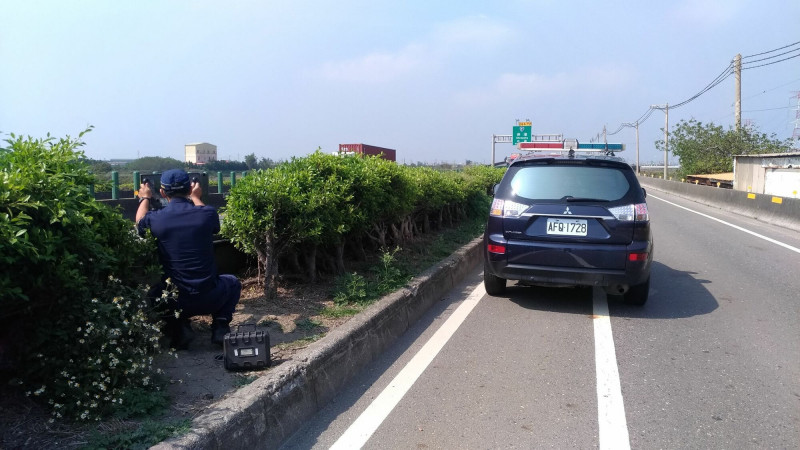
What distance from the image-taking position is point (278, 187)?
18.5 ft

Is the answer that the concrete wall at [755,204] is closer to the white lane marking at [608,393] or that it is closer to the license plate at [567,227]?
the license plate at [567,227]

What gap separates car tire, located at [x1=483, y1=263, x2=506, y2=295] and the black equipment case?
141 inches

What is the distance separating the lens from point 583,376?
4680 millimetres

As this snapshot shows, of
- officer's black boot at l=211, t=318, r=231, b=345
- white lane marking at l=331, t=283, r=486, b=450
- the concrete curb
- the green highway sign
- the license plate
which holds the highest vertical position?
the green highway sign

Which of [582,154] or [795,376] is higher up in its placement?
[582,154]

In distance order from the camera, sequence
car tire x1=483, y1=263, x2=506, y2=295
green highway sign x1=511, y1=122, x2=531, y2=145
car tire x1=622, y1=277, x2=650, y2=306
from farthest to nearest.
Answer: green highway sign x1=511, y1=122, x2=531, y2=145 < car tire x1=483, y1=263, x2=506, y2=295 < car tire x1=622, y1=277, x2=650, y2=306

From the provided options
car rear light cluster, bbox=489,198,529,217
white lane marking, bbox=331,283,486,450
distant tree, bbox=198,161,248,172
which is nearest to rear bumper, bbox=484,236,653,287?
car rear light cluster, bbox=489,198,529,217

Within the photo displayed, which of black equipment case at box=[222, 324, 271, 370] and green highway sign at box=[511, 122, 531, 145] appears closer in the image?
black equipment case at box=[222, 324, 271, 370]

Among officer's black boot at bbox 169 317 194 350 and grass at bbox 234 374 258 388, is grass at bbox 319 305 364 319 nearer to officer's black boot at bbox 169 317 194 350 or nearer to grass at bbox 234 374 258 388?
officer's black boot at bbox 169 317 194 350

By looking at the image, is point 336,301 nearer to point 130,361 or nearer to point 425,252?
point 130,361

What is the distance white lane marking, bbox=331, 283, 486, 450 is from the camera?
Answer: 3658mm

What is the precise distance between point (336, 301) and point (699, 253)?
25.9 ft

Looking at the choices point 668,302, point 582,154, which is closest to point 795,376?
point 668,302

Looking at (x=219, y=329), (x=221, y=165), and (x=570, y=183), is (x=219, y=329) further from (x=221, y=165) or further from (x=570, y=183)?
(x=221, y=165)
